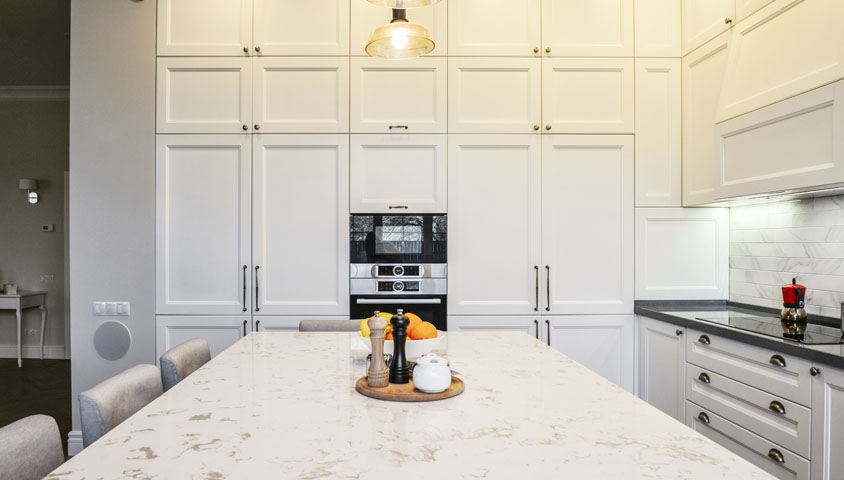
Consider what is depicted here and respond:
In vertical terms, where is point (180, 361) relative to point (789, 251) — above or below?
below

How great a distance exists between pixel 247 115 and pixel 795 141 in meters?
2.81

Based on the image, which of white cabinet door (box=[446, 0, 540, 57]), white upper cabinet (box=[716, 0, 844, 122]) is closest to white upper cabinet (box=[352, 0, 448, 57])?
white cabinet door (box=[446, 0, 540, 57])

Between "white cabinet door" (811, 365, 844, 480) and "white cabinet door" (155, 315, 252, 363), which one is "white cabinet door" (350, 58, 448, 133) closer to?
"white cabinet door" (155, 315, 252, 363)

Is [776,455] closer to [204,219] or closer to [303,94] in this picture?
[303,94]

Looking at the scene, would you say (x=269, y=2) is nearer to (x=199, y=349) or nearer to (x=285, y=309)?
(x=285, y=309)

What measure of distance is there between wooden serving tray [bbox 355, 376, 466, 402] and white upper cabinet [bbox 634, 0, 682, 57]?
2733mm

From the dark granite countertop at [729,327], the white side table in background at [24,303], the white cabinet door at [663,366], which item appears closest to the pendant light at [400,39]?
the dark granite countertop at [729,327]

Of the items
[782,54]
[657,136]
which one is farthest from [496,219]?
[782,54]

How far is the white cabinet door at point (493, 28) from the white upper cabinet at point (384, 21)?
0.04 m

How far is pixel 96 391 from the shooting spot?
1244 millimetres

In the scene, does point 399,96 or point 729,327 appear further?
point 399,96

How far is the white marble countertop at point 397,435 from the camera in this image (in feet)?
2.73

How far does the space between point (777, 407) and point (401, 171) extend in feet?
7.06

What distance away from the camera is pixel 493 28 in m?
3.12
